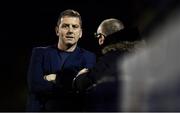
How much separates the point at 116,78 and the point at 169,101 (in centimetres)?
23

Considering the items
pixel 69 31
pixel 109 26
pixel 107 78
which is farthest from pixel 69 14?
pixel 107 78

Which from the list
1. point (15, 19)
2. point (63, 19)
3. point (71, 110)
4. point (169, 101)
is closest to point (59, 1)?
point (63, 19)

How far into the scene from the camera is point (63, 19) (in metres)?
1.16

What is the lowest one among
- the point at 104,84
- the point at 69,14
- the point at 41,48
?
the point at 104,84

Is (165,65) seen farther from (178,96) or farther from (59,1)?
(59,1)

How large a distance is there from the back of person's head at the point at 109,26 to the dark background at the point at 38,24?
20 millimetres

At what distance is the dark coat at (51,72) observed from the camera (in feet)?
3.68

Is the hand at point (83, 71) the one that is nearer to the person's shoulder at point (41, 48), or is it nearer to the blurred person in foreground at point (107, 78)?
the blurred person in foreground at point (107, 78)

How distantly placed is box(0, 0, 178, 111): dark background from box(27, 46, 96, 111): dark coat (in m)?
0.03

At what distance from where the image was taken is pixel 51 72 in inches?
45.1

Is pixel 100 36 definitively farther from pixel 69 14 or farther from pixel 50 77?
pixel 50 77

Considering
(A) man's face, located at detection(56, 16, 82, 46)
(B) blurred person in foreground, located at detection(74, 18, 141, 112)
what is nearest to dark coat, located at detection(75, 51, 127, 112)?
Answer: (B) blurred person in foreground, located at detection(74, 18, 141, 112)

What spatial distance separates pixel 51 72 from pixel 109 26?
Answer: 30cm

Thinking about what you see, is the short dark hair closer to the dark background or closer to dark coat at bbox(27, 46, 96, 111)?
the dark background
